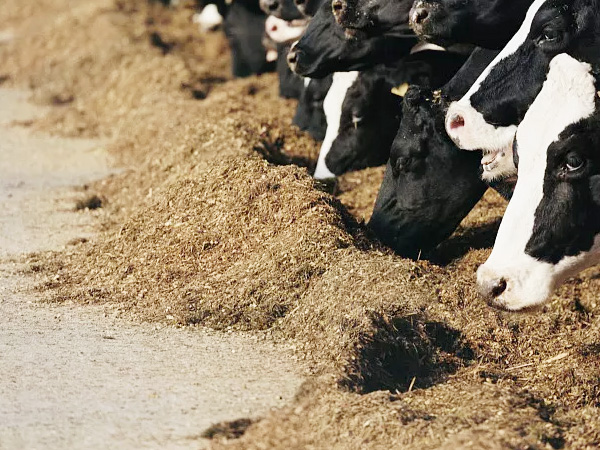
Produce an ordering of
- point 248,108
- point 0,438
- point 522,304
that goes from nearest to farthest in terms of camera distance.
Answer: point 0,438 → point 522,304 → point 248,108

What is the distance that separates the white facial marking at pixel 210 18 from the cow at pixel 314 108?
5.26 m


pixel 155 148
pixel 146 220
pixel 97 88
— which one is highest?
pixel 146 220

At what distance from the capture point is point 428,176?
22.6ft

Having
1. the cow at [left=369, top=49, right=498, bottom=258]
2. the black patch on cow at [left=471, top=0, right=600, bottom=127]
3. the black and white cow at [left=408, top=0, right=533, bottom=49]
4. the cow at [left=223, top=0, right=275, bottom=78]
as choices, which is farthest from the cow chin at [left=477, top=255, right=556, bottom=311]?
the cow at [left=223, top=0, right=275, bottom=78]

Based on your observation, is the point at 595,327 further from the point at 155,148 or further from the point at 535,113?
the point at 155,148

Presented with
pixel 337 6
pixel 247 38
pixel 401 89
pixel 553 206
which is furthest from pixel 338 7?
pixel 247 38

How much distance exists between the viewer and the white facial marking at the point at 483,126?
608 cm

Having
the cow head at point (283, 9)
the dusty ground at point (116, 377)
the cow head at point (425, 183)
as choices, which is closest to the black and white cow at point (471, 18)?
the cow head at point (425, 183)

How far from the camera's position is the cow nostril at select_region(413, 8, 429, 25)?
22.2ft

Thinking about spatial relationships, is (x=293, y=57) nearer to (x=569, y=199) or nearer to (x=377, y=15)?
(x=377, y=15)

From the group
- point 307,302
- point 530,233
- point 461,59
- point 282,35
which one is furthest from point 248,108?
point 530,233

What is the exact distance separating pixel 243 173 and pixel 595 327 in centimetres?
216

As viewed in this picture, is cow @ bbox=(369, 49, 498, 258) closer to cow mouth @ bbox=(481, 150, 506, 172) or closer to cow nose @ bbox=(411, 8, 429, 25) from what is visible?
cow nose @ bbox=(411, 8, 429, 25)

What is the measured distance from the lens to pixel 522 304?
5125 millimetres
